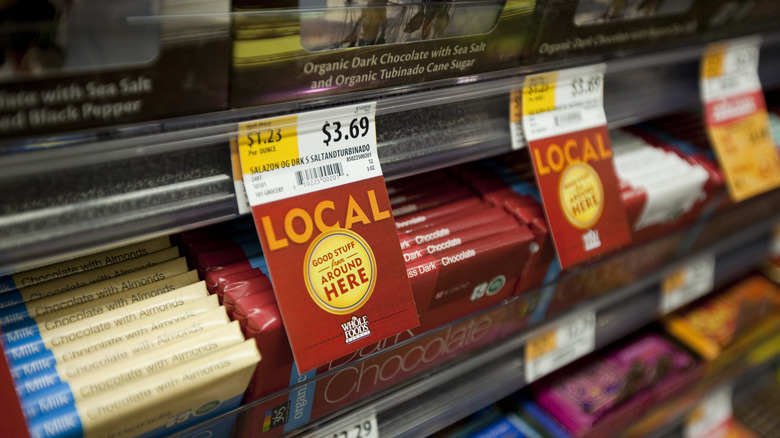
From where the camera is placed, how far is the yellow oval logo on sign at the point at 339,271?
28.5 inches

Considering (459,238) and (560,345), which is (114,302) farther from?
→ (560,345)

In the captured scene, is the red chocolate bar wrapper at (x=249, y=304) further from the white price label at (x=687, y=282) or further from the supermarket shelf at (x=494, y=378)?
the white price label at (x=687, y=282)

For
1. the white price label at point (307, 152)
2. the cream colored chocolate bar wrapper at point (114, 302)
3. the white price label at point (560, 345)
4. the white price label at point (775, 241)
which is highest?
the white price label at point (307, 152)

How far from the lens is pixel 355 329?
755mm

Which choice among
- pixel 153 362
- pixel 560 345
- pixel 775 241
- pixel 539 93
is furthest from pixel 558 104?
pixel 775 241

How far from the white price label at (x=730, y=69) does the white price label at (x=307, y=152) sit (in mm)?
820

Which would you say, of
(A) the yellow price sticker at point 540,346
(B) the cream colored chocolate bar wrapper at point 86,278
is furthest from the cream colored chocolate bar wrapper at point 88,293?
(A) the yellow price sticker at point 540,346

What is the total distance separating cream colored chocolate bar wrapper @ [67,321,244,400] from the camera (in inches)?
25.6

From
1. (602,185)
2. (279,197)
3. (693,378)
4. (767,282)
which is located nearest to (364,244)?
(279,197)

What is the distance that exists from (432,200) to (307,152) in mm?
359

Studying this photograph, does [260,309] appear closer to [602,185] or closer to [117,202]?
[117,202]

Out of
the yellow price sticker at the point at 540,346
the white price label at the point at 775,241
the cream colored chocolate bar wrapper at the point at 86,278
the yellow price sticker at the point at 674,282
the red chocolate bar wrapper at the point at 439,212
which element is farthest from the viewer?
the white price label at the point at 775,241

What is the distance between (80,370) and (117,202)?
204 mm

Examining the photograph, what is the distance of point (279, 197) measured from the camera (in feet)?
2.32
